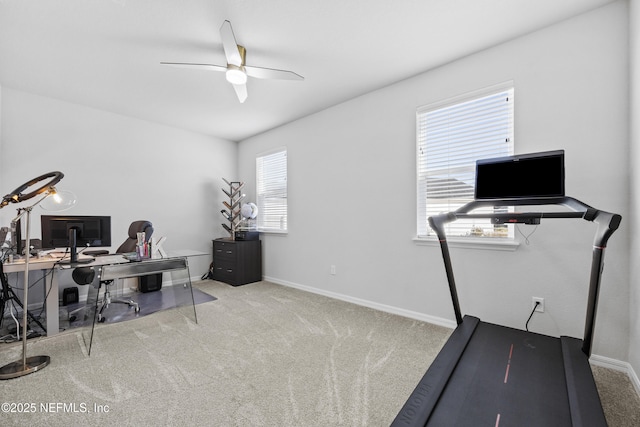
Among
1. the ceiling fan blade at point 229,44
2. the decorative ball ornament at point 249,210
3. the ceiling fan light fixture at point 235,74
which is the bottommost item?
the decorative ball ornament at point 249,210

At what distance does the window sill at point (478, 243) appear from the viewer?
241 cm

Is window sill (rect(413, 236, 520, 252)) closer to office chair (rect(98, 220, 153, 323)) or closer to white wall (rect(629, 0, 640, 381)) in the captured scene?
white wall (rect(629, 0, 640, 381))

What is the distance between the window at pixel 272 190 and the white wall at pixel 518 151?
63 cm

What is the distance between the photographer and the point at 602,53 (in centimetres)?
206

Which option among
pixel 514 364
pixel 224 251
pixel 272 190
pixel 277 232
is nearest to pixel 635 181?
pixel 514 364

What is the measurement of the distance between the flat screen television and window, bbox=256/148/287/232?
3.14 metres

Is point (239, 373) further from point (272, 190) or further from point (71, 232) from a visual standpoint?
point (272, 190)

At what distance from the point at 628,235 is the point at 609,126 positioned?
0.81 m

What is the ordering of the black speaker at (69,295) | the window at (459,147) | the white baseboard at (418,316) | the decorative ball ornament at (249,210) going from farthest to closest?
the decorative ball ornament at (249,210) < the black speaker at (69,295) < the window at (459,147) < the white baseboard at (418,316)

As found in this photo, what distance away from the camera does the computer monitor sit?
2650mm

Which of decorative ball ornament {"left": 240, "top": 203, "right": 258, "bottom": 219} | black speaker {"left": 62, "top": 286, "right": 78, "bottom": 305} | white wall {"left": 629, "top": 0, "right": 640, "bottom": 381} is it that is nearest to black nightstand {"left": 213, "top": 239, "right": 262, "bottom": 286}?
decorative ball ornament {"left": 240, "top": 203, "right": 258, "bottom": 219}

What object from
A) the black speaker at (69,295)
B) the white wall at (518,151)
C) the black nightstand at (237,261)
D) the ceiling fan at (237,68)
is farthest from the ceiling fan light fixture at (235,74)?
the black speaker at (69,295)

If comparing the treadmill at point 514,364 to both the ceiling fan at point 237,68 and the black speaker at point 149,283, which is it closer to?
the ceiling fan at point 237,68

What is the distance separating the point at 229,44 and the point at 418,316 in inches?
124
